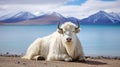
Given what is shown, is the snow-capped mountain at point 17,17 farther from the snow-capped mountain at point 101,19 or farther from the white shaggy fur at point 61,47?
the white shaggy fur at point 61,47

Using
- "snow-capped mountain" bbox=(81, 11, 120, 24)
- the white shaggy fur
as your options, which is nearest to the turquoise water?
"snow-capped mountain" bbox=(81, 11, 120, 24)

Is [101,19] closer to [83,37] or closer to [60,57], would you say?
[83,37]

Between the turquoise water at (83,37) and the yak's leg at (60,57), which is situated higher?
the turquoise water at (83,37)

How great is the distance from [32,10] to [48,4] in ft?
1.31

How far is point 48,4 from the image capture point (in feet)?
26.1

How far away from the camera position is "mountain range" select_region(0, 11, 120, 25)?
772 cm

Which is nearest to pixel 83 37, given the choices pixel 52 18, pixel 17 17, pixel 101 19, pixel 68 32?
pixel 101 19

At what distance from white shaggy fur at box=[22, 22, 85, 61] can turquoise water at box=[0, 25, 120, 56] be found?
167 centimetres

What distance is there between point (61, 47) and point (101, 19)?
2979mm

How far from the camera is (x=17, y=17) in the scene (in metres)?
8.09

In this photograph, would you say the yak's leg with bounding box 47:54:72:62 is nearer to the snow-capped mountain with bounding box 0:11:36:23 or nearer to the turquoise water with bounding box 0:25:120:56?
the turquoise water with bounding box 0:25:120:56

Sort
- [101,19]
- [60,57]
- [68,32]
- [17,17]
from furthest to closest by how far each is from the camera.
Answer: [17,17]
[101,19]
[60,57]
[68,32]

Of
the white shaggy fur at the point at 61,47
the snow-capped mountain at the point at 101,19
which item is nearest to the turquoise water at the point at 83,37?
the snow-capped mountain at the point at 101,19

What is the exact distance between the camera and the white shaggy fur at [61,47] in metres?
4.98
